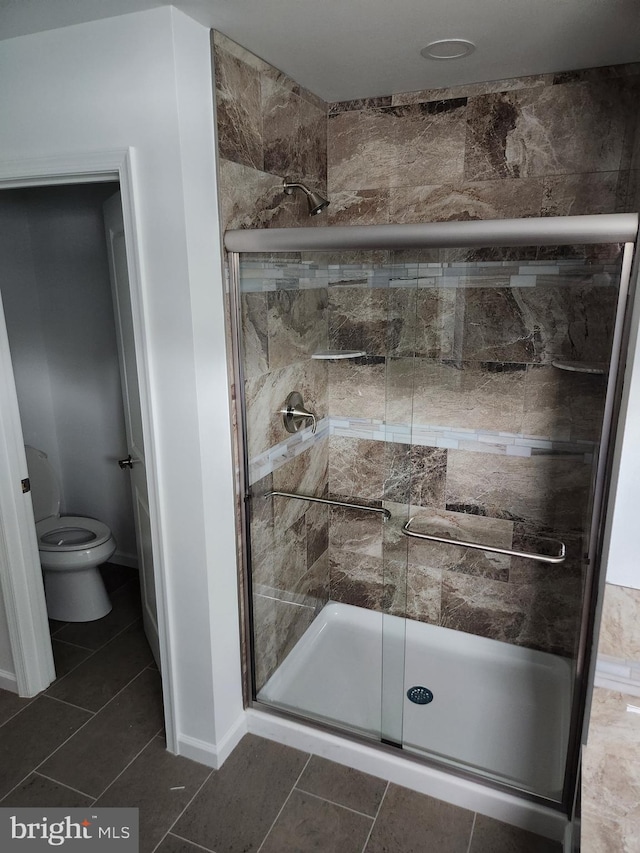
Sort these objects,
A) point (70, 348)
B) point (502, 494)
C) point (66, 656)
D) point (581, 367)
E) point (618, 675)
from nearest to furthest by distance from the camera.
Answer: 1. point (618, 675)
2. point (581, 367)
3. point (502, 494)
4. point (66, 656)
5. point (70, 348)

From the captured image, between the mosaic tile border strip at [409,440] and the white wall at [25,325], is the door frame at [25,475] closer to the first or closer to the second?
the mosaic tile border strip at [409,440]

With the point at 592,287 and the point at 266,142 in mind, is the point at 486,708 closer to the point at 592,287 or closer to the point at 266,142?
the point at 592,287

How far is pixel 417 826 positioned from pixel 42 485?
7.80 feet

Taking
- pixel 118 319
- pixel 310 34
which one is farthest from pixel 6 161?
pixel 310 34

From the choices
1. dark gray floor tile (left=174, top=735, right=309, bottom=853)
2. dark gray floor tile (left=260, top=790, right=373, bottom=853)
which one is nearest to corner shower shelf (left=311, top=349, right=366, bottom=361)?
dark gray floor tile (left=174, top=735, right=309, bottom=853)

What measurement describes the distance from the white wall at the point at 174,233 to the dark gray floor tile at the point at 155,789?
0.11m

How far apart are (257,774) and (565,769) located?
102 centimetres

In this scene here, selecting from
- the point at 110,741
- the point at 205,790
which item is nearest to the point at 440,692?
the point at 205,790

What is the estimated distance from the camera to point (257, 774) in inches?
81.0

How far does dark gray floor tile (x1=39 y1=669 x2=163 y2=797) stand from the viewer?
2.03 m

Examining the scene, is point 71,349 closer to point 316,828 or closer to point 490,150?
point 490,150

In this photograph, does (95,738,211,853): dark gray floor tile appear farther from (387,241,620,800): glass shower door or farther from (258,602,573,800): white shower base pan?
(387,241,620,800): glass shower door

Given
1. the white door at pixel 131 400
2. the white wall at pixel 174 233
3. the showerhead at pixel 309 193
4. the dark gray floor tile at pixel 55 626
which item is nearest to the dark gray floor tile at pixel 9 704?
the dark gray floor tile at pixel 55 626

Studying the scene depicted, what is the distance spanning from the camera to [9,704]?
238 cm
